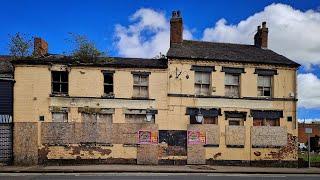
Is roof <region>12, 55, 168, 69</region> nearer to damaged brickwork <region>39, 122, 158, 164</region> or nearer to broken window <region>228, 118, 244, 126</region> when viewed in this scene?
damaged brickwork <region>39, 122, 158, 164</region>

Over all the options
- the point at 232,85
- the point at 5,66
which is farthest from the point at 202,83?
the point at 5,66

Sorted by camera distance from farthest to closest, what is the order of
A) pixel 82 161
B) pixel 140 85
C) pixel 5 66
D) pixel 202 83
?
pixel 5 66 < pixel 202 83 < pixel 140 85 < pixel 82 161

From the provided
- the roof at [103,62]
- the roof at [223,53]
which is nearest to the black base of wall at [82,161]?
the roof at [103,62]

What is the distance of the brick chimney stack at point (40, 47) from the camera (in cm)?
2897

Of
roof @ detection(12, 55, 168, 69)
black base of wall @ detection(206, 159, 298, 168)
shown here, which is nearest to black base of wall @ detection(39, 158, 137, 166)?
black base of wall @ detection(206, 159, 298, 168)

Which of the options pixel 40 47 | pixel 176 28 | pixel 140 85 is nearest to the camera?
pixel 140 85

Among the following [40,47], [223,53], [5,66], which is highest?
[40,47]

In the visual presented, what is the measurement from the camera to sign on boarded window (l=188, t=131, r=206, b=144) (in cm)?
2641

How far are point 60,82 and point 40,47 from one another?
17.5ft

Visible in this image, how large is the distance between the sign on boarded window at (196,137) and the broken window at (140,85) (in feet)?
11.8

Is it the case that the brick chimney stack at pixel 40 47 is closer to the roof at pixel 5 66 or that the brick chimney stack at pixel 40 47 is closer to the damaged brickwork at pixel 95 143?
the roof at pixel 5 66

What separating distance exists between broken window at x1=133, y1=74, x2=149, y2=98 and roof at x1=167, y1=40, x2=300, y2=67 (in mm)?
2031

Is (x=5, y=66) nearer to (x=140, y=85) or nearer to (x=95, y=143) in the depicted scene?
(x=95, y=143)

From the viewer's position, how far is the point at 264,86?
27.9 m
